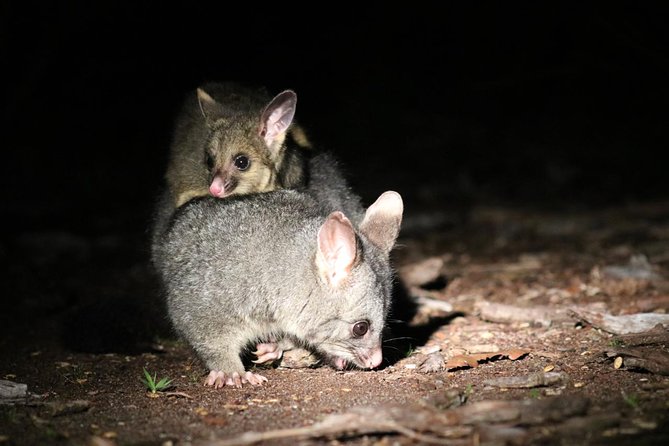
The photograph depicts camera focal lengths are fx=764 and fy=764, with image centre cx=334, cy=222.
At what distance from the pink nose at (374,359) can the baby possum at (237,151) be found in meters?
1.63

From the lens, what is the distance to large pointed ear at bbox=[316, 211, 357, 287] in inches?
164

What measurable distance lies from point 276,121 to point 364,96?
846 centimetres

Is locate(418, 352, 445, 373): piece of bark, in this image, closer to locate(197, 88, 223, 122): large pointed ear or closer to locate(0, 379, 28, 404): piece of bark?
locate(0, 379, 28, 404): piece of bark

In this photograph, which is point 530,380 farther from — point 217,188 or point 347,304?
point 217,188

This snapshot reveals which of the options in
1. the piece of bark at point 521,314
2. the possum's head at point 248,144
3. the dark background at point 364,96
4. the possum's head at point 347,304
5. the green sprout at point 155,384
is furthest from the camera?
the dark background at point 364,96

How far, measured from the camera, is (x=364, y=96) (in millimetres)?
14062

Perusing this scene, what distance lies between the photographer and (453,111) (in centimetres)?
1588

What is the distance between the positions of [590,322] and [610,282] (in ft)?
4.89

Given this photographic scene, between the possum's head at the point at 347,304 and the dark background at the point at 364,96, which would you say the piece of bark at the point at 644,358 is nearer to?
the possum's head at the point at 347,304

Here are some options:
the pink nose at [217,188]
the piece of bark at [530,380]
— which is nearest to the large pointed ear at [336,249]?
the piece of bark at [530,380]

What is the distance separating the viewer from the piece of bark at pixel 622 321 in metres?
4.79

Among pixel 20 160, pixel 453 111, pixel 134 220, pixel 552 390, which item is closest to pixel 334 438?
pixel 552 390

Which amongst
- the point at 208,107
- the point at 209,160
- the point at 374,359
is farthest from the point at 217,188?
the point at 374,359

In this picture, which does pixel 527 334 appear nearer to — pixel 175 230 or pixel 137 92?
pixel 175 230
